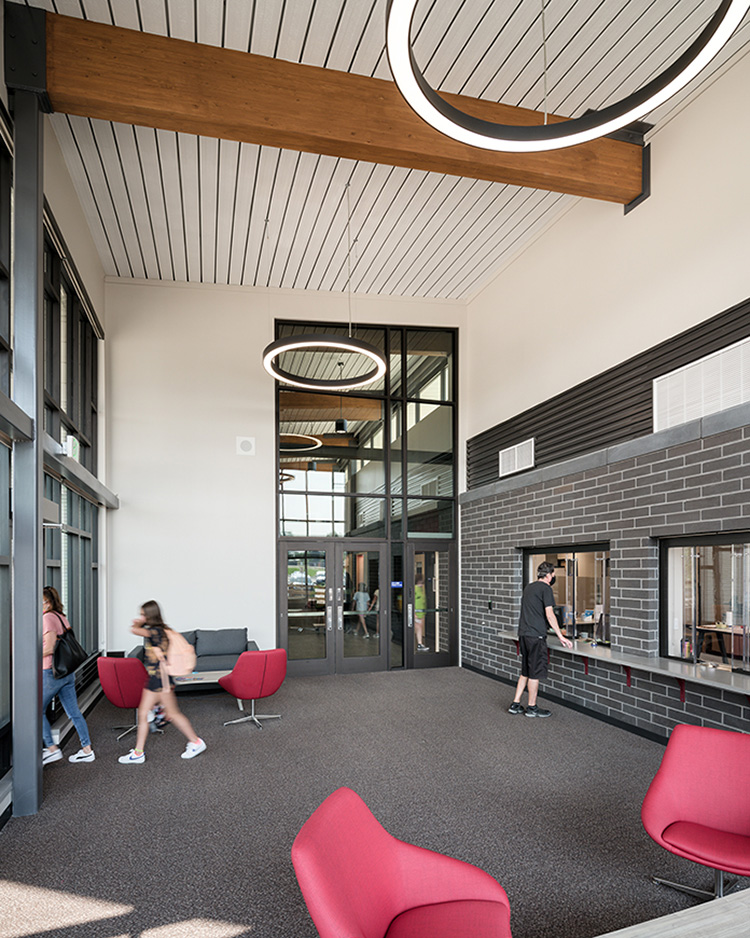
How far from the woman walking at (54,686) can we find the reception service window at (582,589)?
5.03 m

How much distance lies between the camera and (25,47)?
4.49 m

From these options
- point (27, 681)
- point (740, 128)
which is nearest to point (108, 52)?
point (27, 681)

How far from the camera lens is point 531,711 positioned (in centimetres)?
670

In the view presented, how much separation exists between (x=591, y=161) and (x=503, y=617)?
558 cm

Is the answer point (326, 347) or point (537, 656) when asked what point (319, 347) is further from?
point (537, 656)

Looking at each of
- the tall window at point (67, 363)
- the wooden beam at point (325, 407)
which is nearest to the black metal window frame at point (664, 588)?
the wooden beam at point (325, 407)

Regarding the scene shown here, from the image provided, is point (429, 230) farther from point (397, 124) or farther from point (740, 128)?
point (740, 128)

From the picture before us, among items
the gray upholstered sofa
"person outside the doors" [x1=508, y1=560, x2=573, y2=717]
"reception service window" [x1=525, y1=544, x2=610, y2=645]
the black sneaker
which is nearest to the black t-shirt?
"person outside the doors" [x1=508, y1=560, x2=573, y2=717]

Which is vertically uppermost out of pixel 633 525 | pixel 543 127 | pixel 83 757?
pixel 543 127

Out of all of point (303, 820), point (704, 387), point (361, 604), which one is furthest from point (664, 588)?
point (361, 604)

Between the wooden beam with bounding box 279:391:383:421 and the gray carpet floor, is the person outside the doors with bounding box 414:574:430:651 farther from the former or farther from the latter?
the gray carpet floor

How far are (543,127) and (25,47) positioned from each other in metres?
3.67

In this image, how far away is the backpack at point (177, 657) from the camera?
211 inches

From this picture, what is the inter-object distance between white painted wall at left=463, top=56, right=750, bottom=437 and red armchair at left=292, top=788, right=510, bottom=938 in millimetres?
4700
